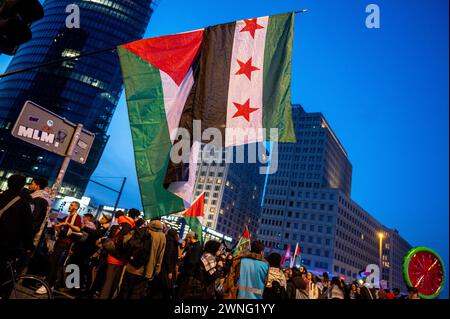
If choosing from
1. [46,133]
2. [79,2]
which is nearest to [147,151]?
[46,133]

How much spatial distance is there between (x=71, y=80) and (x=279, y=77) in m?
100.0

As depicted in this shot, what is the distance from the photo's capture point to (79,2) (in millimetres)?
96375

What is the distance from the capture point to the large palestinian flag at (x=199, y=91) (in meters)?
4.82

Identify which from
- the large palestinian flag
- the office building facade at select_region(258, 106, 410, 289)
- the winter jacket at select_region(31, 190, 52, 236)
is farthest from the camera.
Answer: the office building facade at select_region(258, 106, 410, 289)

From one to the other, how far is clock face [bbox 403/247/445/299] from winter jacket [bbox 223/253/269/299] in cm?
1016

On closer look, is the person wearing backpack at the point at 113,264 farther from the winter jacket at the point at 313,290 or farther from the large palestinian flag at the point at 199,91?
the winter jacket at the point at 313,290

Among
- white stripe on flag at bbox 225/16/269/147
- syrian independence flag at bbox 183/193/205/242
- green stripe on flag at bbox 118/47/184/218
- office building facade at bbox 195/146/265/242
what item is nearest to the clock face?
syrian independence flag at bbox 183/193/205/242

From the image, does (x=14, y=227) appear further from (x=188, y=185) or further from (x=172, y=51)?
(x=172, y=51)

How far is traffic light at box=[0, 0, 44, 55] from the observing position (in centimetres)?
414

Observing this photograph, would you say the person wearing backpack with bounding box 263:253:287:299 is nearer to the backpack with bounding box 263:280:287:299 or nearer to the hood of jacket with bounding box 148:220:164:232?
the backpack with bounding box 263:280:287:299

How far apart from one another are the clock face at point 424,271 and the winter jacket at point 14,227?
1392 centimetres

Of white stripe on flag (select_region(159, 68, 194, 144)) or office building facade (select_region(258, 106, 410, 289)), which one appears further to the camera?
office building facade (select_region(258, 106, 410, 289))

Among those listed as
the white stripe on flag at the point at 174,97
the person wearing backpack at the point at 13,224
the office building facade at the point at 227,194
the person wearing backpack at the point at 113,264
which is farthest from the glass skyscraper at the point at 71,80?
the white stripe on flag at the point at 174,97
